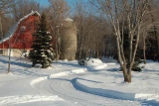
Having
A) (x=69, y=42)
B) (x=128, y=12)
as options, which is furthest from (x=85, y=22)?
(x=128, y=12)

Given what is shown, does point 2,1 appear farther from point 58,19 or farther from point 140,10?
point 58,19

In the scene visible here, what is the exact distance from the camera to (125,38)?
25547 mm

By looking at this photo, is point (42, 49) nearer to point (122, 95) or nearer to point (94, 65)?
point (94, 65)

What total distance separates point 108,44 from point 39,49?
5087 cm

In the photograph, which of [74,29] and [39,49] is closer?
[39,49]

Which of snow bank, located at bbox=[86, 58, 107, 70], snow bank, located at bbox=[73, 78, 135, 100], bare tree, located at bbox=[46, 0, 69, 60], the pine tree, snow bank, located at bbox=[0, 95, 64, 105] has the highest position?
bare tree, located at bbox=[46, 0, 69, 60]

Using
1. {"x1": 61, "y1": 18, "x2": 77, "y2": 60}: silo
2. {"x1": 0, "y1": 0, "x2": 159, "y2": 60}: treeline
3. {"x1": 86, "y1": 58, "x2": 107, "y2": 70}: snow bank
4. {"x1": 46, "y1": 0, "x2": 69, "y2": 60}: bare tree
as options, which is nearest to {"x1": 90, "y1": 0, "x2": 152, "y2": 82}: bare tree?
{"x1": 0, "y1": 0, "x2": 159, "y2": 60}: treeline

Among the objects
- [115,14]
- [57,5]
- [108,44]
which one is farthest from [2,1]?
[108,44]

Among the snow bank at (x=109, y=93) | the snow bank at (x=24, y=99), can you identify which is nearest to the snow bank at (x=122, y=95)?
the snow bank at (x=109, y=93)

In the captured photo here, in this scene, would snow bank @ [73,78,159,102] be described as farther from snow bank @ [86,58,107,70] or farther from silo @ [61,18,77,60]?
silo @ [61,18,77,60]

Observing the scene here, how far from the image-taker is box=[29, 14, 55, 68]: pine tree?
84.7ft

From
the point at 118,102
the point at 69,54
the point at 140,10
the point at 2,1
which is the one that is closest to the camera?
the point at 118,102

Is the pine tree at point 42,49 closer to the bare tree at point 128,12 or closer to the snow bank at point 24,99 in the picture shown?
the bare tree at point 128,12

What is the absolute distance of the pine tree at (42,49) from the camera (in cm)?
2581
